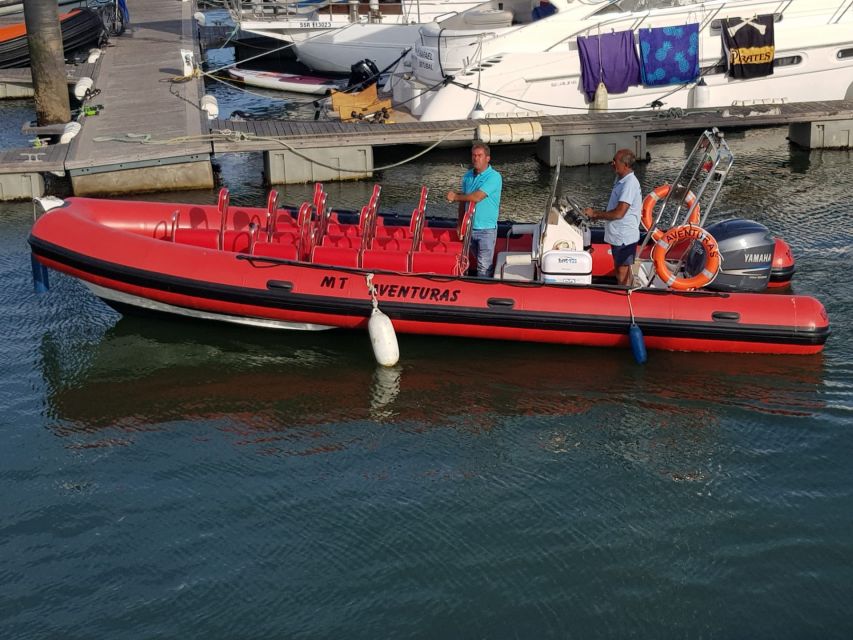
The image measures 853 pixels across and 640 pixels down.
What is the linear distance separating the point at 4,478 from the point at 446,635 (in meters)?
3.65

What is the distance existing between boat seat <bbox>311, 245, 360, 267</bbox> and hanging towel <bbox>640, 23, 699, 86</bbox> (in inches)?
333

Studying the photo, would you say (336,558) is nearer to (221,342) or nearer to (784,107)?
(221,342)

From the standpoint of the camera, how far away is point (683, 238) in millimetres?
9094

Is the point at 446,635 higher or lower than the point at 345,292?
lower

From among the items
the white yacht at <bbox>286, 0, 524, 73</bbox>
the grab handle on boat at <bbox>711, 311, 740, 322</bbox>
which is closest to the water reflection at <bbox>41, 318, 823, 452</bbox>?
the grab handle on boat at <bbox>711, 311, 740, 322</bbox>

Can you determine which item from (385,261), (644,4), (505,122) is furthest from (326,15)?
(385,261)

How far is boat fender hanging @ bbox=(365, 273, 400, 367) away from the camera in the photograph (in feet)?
29.5

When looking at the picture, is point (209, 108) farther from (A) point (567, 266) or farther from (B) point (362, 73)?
(A) point (567, 266)

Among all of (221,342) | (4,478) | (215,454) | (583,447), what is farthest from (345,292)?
(4,478)

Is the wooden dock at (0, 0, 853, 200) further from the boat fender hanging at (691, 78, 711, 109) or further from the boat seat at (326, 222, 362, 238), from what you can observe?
the boat seat at (326, 222, 362, 238)

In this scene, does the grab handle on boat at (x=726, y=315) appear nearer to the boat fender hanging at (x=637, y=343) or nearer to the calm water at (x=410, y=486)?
the calm water at (x=410, y=486)

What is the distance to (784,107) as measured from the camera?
16266 mm

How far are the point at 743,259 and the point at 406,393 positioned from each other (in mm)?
3243

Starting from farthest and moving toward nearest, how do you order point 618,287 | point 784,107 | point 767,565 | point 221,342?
point 784,107
point 221,342
point 618,287
point 767,565
